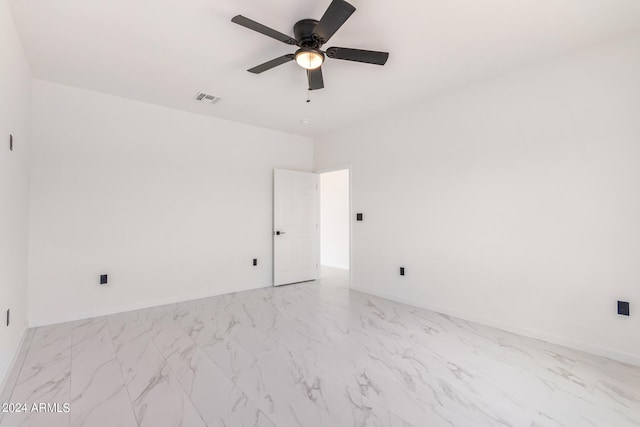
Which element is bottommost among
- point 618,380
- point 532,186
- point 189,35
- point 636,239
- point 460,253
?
point 618,380

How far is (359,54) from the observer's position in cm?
228

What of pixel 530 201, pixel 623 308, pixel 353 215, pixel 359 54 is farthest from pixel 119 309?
pixel 623 308

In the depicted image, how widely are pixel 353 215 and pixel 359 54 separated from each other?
9.15 feet

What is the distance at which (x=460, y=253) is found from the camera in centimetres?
347

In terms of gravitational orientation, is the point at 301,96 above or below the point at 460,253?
above

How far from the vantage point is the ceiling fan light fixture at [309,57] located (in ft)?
7.50

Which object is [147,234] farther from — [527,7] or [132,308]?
[527,7]

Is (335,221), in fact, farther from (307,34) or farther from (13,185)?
(13,185)

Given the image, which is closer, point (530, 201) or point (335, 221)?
point (530, 201)

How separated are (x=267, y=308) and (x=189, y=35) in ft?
9.95

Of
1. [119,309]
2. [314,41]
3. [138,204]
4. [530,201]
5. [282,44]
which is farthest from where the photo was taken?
[138,204]

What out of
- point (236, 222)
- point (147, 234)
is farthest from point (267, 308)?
point (147, 234)

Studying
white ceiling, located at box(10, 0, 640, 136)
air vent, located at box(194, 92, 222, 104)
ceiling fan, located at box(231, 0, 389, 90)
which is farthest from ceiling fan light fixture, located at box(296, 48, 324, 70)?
air vent, located at box(194, 92, 222, 104)

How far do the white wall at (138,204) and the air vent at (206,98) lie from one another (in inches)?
23.0
